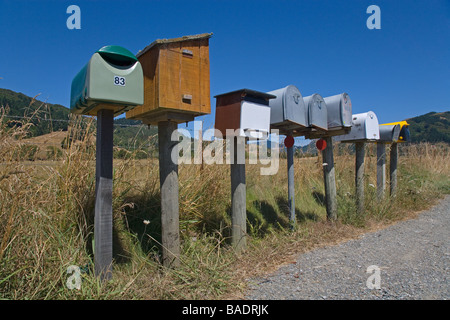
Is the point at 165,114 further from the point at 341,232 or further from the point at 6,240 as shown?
the point at 341,232

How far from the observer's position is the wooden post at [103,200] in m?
2.58

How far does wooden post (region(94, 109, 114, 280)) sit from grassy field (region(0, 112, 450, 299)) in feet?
0.41

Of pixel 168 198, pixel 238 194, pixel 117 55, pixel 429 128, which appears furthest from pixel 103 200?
pixel 429 128

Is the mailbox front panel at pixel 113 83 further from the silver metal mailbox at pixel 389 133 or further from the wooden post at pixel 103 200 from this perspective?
the silver metal mailbox at pixel 389 133

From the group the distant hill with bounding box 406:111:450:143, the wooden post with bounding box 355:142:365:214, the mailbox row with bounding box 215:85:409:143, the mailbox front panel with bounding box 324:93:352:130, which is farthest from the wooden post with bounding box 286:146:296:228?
the distant hill with bounding box 406:111:450:143

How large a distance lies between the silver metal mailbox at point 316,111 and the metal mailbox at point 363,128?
3.33 ft

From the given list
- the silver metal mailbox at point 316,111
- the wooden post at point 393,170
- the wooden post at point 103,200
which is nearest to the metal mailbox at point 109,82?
the wooden post at point 103,200

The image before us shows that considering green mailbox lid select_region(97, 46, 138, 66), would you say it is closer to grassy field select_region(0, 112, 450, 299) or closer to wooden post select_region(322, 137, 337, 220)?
grassy field select_region(0, 112, 450, 299)

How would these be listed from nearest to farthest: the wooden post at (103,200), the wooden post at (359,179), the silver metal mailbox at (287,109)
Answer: the wooden post at (103,200), the silver metal mailbox at (287,109), the wooden post at (359,179)

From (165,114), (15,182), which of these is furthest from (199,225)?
(15,182)

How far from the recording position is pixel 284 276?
316 centimetres

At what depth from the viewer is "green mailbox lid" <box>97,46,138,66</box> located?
8.05 feet
